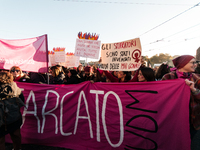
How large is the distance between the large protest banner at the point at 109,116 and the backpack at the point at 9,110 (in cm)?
61

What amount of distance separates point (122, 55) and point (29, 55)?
225cm

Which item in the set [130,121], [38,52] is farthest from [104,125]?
[38,52]

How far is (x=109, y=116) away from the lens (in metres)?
2.39

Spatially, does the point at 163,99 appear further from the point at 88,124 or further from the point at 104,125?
the point at 88,124

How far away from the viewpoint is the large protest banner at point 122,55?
8.73ft

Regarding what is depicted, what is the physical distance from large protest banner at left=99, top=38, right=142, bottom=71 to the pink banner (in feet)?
4.75

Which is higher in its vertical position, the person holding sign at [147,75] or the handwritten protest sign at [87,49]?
the handwritten protest sign at [87,49]

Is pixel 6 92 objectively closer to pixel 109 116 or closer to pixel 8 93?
pixel 8 93

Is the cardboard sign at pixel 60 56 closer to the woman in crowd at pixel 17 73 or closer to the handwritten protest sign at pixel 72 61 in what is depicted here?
the handwritten protest sign at pixel 72 61

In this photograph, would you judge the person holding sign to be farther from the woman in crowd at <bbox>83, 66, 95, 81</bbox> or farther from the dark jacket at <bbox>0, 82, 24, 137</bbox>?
the woman in crowd at <bbox>83, 66, 95, 81</bbox>

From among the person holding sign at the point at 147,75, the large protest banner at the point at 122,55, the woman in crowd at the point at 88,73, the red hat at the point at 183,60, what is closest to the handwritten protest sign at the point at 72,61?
the woman in crowd at the point at 88,73

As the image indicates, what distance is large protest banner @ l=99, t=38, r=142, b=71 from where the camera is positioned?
105 inches

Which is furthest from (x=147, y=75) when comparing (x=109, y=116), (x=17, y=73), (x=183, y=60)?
(x=17, y=73)

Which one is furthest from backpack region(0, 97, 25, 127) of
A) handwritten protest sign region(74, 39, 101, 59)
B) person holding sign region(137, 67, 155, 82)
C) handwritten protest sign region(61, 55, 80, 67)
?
handwritten protest sign region(61, 55, 80, 67)
